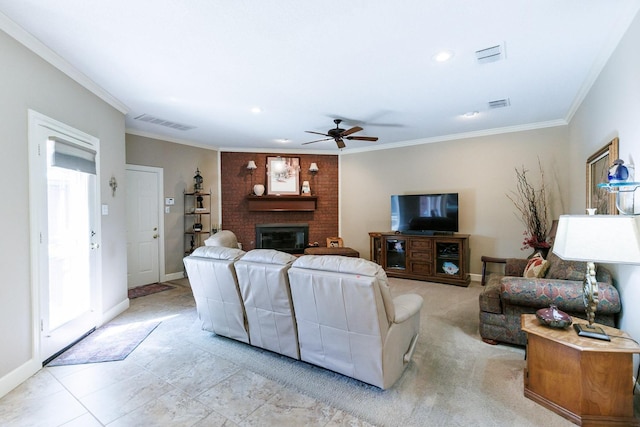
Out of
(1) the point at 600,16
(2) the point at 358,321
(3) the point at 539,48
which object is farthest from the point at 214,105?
(1) the point at 600,16

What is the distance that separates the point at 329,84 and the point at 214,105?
5.32 ft

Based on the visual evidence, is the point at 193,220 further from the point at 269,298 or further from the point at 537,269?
the point at 537,269

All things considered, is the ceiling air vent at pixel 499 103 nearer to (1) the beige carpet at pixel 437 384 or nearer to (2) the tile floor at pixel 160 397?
(1) the beige carpet at pixel 437 384

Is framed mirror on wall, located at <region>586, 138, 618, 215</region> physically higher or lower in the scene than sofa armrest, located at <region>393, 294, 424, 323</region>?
higher

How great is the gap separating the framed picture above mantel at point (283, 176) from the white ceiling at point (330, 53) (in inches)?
88.3

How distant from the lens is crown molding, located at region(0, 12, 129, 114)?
2169mm

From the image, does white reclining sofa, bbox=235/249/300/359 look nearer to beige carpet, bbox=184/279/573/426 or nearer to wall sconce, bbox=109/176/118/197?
beige carpet, bbox=184/279/573/426

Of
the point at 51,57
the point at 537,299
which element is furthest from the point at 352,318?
the point at 51,57

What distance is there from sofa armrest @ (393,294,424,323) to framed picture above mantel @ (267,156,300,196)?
4499 millimetres

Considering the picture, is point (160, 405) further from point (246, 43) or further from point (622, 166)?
point (622, 166)

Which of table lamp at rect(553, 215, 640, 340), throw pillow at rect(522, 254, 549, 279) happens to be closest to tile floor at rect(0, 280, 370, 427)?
table lamp at rect(553, 215, 640, 340)

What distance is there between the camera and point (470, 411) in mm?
1937

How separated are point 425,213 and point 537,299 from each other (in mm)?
3004

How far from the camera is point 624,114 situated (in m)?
2.30
